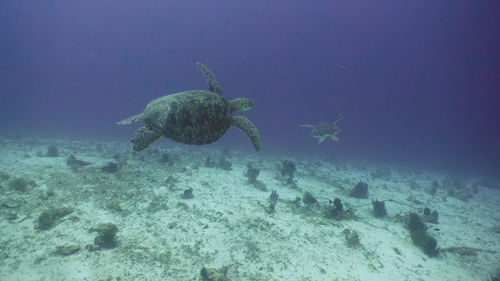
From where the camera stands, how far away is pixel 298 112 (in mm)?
136250

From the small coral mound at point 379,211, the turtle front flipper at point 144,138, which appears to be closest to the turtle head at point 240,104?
the turtle front flipper at point 144,138

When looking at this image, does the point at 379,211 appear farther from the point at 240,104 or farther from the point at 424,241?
the point at 240,104

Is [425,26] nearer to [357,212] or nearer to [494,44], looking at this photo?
[494,44]

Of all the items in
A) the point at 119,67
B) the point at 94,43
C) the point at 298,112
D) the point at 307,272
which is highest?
the point at 94,43

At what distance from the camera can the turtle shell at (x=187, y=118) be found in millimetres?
5820

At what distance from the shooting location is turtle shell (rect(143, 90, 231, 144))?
5.82 metres

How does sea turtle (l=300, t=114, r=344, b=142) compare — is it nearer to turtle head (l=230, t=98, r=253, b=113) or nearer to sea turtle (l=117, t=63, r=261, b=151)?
turtle head (l=230, t=98, r=253, b=113)

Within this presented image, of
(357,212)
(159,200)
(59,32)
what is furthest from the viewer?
(59,32)

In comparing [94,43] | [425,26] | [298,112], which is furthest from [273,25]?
[94,43]

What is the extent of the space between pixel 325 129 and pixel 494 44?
73059 mm

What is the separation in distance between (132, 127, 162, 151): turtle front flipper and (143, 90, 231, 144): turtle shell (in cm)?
16

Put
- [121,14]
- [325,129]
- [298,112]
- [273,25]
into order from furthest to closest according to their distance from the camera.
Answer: [121,14] < [298,112] < [273,25] < [325,129]

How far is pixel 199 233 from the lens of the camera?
789 centimetres

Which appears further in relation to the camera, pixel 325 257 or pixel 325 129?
pixel 325 129
